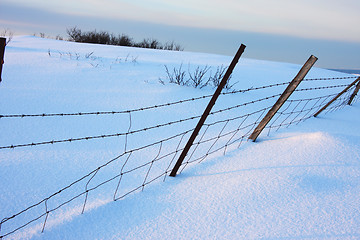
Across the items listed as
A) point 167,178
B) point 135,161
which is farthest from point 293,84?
point 135,161


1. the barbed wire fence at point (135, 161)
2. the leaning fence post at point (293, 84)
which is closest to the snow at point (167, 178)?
the barbed wire fence at point (135, 161)

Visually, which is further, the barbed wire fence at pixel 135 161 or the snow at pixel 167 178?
the barbed wire fence at pixel 135 161

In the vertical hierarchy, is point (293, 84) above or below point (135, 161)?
above

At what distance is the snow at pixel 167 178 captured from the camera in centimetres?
229

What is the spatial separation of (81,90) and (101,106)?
3.20 ft

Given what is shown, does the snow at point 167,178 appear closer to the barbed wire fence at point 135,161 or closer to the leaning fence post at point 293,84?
the barbed wire fence at point 135,161

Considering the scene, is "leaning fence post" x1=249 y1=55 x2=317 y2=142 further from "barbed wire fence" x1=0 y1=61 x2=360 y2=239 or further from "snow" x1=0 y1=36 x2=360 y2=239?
"snow" x1=0 y1=36 x2=360 y2=239

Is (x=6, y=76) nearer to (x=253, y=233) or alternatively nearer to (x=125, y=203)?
(x=125, y=203)

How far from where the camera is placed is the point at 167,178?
311 centimetres

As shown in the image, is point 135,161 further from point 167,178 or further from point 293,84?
point 293,84

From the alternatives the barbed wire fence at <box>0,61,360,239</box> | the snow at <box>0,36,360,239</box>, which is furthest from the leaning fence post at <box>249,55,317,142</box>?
the snow at <box>0,36,360,239</box>

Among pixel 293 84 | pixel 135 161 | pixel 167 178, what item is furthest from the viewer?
pixel 135 161

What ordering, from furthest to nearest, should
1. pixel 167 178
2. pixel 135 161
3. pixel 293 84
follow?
pixel 135 161 < pixel 293 84 < pixel 167 178

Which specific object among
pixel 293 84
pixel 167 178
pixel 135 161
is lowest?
pixel 135 161
